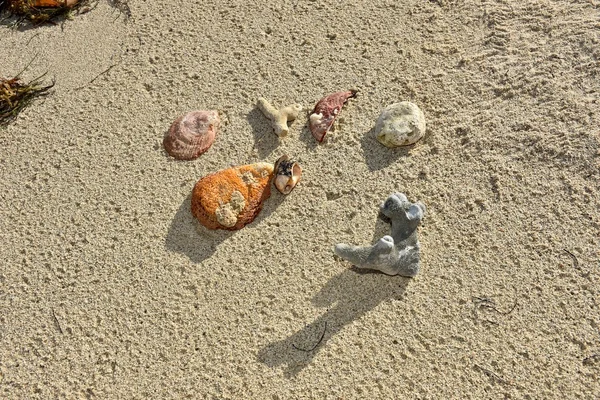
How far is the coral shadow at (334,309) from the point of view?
1.97 metres

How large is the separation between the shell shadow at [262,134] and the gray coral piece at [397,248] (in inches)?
24.3

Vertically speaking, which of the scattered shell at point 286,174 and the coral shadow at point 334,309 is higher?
the scattered shell at point 286,174

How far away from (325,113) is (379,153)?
308 mm

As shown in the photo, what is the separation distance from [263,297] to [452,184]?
0.93 metres

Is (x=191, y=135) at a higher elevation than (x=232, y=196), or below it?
higher

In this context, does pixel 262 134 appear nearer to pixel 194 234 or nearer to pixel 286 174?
pixel 286 174

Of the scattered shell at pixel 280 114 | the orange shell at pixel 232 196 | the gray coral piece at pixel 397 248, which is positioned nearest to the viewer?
the gray coral piece at pixel 397 248

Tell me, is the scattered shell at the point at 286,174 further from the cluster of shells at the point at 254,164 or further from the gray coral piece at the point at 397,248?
the gray coral piece at the point at 397,248

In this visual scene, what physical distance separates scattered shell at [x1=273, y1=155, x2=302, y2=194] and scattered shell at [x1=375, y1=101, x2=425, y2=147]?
1.33 ft

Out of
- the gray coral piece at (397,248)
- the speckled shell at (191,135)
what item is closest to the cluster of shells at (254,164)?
the speckled shell at (191,135)

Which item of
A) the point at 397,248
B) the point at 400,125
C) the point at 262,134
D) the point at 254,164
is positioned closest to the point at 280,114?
the point at 262,134

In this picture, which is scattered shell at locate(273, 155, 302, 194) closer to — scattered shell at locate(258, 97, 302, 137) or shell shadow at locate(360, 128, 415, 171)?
scattered shell at locate(258, 97, 302, 137)

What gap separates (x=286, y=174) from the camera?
2189mm

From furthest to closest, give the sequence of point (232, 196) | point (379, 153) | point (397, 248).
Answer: point (379, 153)
point (232, 196)
point (397, 248)
